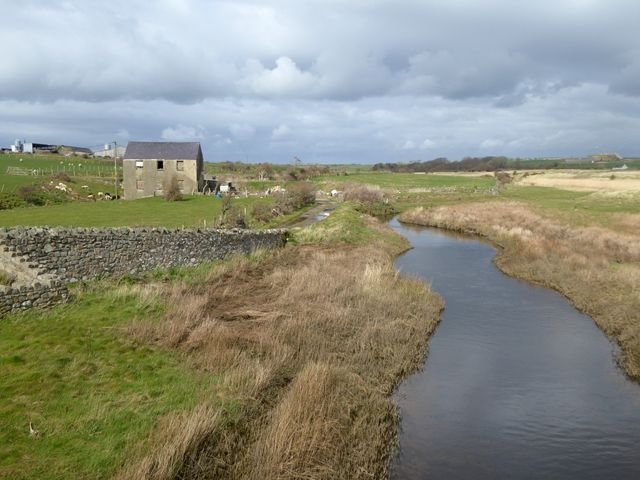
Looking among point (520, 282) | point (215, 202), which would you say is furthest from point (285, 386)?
point (215, 202)

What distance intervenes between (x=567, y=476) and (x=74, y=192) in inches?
2425

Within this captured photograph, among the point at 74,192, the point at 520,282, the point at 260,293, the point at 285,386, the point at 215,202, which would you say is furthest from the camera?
the point at 74,192

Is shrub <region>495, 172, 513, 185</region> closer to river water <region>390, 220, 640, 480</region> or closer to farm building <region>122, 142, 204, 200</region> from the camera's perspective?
farm building <region>122, 142, 204, 200</region>

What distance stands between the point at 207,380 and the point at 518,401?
8839 millimetres

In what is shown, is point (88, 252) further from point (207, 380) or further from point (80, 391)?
point (207, 380)

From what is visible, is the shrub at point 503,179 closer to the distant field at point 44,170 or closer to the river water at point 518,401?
the distant field at point 44,170

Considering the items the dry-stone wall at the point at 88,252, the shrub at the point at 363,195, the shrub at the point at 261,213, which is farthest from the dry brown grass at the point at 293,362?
the shrub at the point at 363,195

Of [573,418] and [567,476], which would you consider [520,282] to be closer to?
[573,418]

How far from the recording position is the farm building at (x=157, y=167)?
67562 mm

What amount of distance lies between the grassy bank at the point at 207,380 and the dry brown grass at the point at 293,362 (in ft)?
0.13

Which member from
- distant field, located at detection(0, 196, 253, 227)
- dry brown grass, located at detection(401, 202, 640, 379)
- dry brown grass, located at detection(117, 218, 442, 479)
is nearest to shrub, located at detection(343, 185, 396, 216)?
dry brown grass, located at detection(401, 202, 640, 379)

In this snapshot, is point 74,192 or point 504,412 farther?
point 74,192

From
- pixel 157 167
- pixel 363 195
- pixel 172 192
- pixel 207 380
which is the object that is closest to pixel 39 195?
pixel 172 192

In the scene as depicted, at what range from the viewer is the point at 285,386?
1277 cm
